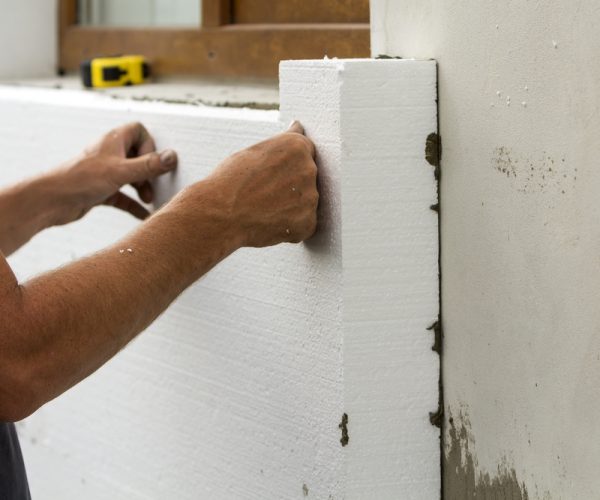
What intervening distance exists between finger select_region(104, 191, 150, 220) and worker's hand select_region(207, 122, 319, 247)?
0.37m

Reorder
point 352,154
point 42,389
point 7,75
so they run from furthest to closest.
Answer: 1. point 7,75
2. point 352,154
3. point 42,389

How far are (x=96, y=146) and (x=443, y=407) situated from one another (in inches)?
24.0

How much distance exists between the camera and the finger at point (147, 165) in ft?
4.64

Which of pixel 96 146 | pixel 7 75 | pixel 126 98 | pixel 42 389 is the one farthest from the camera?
pixel 7 75

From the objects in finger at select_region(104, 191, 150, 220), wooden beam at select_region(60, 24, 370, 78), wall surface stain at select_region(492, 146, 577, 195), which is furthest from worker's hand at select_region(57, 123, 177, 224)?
wall surface stain at select_region(492, 146, 577, 195)

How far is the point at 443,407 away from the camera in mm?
1211

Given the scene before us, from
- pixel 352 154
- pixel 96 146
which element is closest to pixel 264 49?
pixel 96 146

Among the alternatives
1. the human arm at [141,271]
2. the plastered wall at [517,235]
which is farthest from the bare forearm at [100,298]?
the plastered wall at [517,235]

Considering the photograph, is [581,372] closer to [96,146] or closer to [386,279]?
[386,279]

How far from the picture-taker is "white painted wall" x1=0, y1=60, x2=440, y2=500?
1.14 m

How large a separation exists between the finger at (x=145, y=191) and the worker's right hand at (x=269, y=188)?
13.9 inches

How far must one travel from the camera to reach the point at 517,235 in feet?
3.51

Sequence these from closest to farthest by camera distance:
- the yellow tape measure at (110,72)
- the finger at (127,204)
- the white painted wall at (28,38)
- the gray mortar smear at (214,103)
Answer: the gray mortar smear at (214,103), the finger at (127,204), the yellow tape measure at (110,72), the white painted wall at (28,38)

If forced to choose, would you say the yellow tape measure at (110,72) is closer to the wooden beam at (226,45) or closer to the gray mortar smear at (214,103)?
the wooden beam at (226,45)
